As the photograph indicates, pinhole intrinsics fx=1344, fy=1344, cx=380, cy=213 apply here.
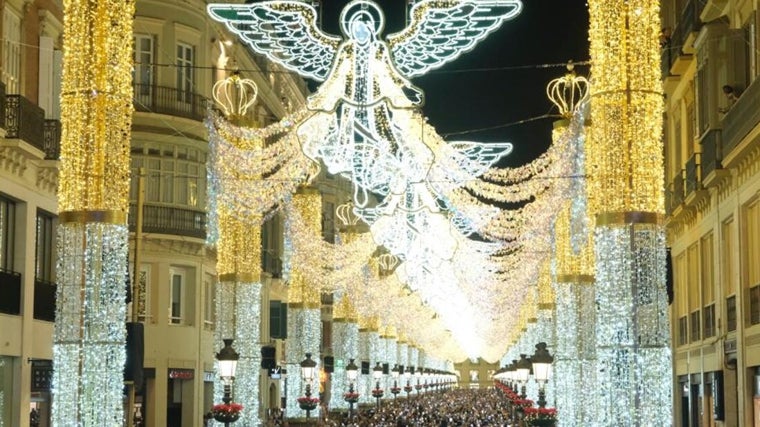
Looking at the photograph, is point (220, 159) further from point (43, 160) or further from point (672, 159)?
point (672, 159)

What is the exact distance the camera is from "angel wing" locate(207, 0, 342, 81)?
20875mm

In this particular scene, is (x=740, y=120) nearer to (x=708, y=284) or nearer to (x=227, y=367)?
(x=708, y=284)

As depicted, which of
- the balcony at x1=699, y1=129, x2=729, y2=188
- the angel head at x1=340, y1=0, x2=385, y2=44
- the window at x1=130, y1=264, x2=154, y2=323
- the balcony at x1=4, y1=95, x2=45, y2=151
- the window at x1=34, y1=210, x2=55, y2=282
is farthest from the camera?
the window at x1=130, y1=264, x2=154, y2=323

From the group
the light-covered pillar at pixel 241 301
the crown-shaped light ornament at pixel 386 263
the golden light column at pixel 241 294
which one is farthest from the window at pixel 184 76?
the crown-shaped light ornament at pixel 386 263

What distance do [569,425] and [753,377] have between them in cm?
399

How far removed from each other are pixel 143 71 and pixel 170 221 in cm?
476

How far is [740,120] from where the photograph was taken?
26.6 meters

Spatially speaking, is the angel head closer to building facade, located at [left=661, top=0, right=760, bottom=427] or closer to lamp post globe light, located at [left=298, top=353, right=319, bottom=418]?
building facade, located at [left=661, top=0, right=760, bottom=427]

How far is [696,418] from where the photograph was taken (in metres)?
36.5

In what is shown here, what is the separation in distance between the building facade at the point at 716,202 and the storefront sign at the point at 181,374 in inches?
617

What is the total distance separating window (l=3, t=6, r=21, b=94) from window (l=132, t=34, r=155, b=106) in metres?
12.5

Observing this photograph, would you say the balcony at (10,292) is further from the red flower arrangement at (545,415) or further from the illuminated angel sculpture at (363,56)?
the red flower arrangement at (545,415)


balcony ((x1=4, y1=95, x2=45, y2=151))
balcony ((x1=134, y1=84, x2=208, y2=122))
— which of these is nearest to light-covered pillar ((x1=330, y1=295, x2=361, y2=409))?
balcony ((x1=134, y1=84, x2=208, y2=122))

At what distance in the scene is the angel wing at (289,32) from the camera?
20875mm
